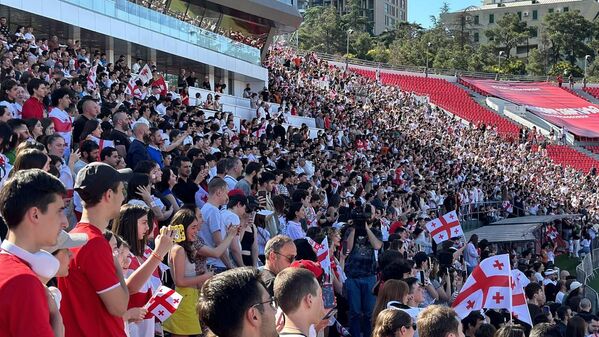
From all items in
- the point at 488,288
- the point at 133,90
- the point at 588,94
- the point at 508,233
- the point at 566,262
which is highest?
the point at 133,90

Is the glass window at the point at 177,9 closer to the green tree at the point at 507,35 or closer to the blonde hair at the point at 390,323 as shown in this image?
the blonde hair at the point at 390,323

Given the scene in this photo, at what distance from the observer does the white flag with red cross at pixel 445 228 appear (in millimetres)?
16094

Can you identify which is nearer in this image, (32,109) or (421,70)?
(32,109)

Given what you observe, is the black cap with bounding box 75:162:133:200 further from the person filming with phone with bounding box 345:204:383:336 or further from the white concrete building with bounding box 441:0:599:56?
the white concrete building with bounding box 441:0:599:56

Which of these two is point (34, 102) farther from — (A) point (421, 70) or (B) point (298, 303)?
(A) point (421, 70)

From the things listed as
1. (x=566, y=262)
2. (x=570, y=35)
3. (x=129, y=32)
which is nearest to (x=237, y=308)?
(x=129, y=32)

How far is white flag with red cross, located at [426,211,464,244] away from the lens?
1609cm

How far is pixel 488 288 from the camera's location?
10.6 m

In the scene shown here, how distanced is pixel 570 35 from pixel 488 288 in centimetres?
8847

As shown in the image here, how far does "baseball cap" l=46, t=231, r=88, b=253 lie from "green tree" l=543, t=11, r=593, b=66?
93.4 meters

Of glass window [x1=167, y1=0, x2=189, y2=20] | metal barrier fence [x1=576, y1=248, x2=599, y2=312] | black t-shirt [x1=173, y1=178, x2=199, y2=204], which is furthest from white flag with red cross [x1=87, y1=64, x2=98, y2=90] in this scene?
glass window [x1=167, y1=0, x2=189, y2=20]

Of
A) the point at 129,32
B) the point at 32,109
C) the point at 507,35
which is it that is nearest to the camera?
the point at 32,109

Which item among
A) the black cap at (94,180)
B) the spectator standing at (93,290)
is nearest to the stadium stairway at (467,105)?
the black cap at (94,180)

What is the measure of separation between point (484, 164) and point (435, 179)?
1069 cm
